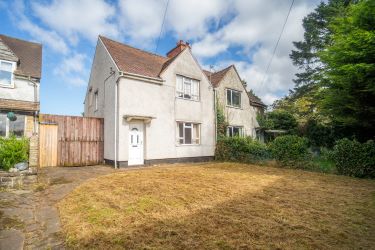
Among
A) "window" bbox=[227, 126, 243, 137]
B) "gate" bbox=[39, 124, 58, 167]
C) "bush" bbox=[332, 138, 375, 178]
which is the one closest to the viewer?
"bush" bbox=[332, 138, 375, 178]

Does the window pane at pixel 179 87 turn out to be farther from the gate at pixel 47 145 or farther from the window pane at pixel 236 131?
the gate at pixel 47 145

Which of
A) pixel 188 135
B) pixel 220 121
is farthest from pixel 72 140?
pixel 220 121

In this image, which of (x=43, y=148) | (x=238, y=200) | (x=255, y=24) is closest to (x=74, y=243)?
(x=238, y=200)

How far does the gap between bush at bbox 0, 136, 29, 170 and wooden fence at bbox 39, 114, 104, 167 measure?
152 inches

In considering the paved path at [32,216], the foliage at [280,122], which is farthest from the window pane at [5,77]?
the foliage at [280,122]

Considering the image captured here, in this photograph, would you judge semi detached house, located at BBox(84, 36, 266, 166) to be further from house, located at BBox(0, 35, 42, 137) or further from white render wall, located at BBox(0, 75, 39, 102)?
white render wall, located at BBox(0, 75, 39, 102)

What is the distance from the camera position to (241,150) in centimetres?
1470

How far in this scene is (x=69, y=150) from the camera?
1223cm

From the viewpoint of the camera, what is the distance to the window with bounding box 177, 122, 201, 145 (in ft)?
48.8

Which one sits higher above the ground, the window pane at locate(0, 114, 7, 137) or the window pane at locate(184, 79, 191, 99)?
the window pane at locate(184, 79, 191, 99)

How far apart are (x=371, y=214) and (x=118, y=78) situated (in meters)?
11.8

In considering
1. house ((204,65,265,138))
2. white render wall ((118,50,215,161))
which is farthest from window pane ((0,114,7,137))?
house ((204,65,265,138))

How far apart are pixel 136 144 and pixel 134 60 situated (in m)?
5.73

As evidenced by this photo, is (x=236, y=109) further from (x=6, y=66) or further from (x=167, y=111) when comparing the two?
→ (x=6, y=66)
